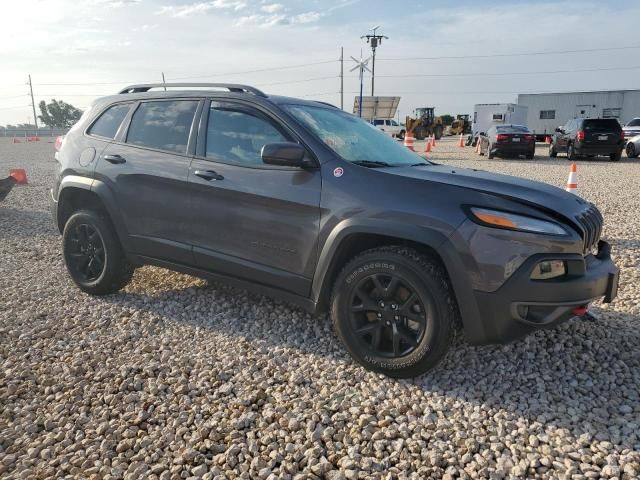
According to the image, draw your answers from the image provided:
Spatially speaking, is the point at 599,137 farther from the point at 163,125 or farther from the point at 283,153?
the point at 283,153

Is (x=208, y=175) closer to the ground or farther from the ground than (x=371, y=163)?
closer to the ground

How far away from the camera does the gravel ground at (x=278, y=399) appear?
90.0 inches

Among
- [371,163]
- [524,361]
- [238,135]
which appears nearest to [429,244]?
[371,163]

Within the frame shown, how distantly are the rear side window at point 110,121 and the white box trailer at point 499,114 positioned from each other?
96.2 feet

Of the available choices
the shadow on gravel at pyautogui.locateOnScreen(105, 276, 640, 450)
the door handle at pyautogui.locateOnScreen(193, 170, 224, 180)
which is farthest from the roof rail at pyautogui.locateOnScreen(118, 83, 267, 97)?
the shadow on gravel at pyautogui.locateOnScreen(105, 276, 640, 450)

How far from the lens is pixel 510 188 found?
2918 mm

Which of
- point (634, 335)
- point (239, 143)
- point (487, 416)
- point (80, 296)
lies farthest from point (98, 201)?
point (634, 335)

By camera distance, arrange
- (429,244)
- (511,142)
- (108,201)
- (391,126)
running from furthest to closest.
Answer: (391,126) → (511,142) → (108,201) → (429,244)

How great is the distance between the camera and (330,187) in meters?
3.04

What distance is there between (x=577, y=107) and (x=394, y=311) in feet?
106

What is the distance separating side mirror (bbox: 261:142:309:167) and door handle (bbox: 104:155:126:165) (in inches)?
64.2

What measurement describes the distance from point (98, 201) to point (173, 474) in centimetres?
279

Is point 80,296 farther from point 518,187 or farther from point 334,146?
point 518,187

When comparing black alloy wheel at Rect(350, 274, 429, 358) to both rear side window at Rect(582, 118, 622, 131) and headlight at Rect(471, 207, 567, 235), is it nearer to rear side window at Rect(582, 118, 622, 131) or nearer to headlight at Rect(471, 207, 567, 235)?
headlight at Rect(471, 207, 567, 235)
